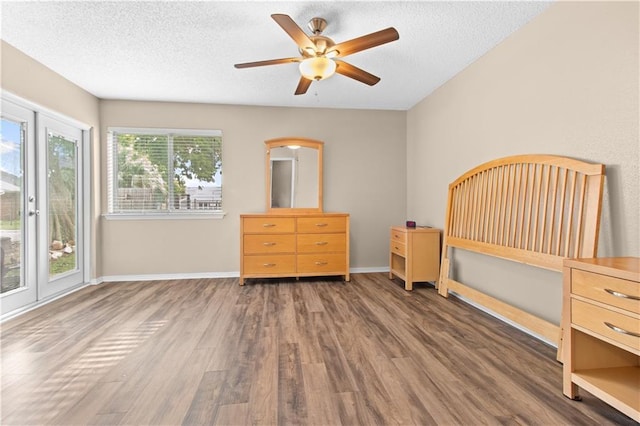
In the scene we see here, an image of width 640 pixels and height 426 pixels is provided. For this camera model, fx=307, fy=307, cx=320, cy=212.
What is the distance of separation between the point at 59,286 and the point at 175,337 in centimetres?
212

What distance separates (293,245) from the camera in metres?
3.92

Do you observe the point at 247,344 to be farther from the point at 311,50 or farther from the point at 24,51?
the point at 24,51

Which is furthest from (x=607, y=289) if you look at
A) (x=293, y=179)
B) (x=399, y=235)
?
(x=293, y=179)

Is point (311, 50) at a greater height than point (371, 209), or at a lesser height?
greater

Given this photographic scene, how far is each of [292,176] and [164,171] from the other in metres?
1.73

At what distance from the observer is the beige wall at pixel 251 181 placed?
13.5 feet

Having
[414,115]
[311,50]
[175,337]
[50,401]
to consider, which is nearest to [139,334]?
[175,337]

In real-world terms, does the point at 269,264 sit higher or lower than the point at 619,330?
lower

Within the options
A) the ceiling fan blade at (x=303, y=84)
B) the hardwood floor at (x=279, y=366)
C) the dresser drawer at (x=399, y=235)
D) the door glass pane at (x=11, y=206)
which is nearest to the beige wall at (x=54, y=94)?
the door glass pane at (x=11, y=206)

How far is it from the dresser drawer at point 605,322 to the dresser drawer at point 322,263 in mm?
2661

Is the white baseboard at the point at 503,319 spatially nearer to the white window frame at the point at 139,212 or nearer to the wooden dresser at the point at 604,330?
the wooden dresser at the point at 604,330

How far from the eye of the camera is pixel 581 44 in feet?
6.56

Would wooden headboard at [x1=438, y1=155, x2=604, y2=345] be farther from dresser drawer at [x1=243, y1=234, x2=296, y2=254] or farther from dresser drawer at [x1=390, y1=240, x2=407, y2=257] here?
dresser drawer at [x1=243, y1=234, x2=296, y2=254]

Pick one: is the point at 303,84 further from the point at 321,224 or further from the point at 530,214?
the point at 530,214
